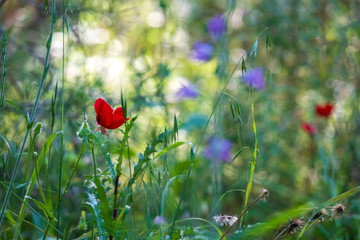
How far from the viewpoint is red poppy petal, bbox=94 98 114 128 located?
600mm

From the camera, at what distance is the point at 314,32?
168cm

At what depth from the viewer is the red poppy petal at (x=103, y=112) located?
60 cm

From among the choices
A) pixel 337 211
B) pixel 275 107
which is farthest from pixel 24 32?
pixel 337 211

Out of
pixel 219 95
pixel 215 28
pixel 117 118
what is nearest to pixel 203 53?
pixel 215 28

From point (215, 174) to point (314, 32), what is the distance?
1.01 metres

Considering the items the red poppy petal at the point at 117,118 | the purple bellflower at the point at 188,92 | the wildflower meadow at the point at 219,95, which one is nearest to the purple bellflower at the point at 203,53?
the wildflower meadow at the point at 219,95

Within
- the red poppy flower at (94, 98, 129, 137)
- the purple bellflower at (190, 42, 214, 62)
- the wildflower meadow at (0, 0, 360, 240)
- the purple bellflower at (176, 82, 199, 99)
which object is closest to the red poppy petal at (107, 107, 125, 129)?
the red poppy flower at (94, 98, 129, 137)

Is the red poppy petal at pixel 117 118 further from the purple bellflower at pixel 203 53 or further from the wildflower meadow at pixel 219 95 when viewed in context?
the purple bellflower at pixel 203 53

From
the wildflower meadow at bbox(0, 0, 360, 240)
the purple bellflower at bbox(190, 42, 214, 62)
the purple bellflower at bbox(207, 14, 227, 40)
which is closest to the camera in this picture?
the wildflower meadow at bbox(0, 0, 360, 240)

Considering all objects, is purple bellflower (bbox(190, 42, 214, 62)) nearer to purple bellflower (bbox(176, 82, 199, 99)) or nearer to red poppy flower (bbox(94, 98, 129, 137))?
purple bellflower (bbox(176, 82, 199, 99))

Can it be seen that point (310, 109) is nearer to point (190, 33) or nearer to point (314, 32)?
point (314, 32)

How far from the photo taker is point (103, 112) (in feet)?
1.99

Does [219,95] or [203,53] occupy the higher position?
[203,53]

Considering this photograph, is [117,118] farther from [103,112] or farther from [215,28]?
[215,28]
